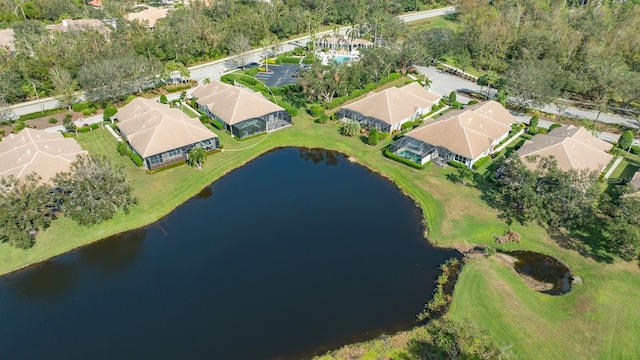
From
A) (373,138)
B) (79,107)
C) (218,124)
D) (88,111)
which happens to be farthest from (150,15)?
(373,138)

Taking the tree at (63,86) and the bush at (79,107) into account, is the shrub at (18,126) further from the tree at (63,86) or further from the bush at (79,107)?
the bush at (79,107)

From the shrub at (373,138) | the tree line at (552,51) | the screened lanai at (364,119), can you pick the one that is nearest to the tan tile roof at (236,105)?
the screened lanai at (364,119)

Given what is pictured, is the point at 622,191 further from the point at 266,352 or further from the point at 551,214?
the point at 266,352

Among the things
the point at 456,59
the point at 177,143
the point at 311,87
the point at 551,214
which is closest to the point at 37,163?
the point at 177,143

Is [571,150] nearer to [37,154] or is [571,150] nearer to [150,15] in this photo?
[37,154]

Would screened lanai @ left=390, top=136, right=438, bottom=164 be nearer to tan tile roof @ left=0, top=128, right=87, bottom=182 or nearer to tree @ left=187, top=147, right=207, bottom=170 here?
tree @ left=187, top=147, right=207, bottom=170

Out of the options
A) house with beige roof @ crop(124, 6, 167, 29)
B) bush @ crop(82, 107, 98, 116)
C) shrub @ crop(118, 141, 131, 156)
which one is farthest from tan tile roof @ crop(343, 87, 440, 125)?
house with beige roof @ crop(124, 6, 167, 29)
